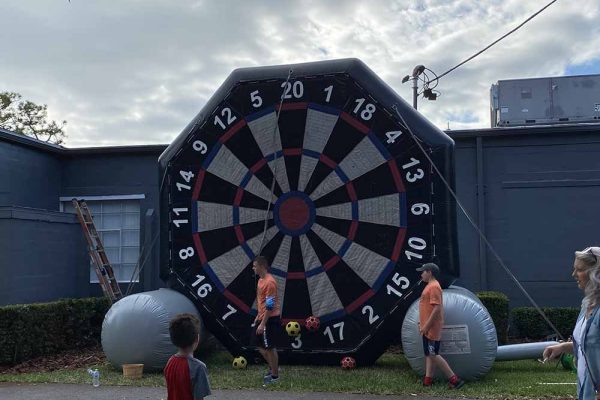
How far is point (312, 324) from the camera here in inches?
381

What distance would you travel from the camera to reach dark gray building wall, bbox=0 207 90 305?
39.4ft

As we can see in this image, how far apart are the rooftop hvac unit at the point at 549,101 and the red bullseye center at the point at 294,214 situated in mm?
7908

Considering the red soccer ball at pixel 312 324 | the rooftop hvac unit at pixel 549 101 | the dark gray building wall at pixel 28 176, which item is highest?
the rooftop hvac unit at pixel 549 101

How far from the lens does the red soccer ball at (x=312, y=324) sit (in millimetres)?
9688

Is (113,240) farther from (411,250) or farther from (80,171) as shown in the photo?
(411,250)

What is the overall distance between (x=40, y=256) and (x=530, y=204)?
9478mm

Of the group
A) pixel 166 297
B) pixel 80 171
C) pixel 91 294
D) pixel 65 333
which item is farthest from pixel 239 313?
pixel 80 171

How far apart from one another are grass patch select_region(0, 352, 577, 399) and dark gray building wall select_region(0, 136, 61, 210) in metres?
5.19

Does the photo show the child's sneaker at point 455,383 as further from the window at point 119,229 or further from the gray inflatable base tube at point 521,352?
the window at point 119,229

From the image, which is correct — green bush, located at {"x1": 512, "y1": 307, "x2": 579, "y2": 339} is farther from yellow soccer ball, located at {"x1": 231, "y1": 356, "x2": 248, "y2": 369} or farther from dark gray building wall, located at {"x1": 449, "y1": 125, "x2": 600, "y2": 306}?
yellow soccer ball, located at {"x1": 231, "y1": 356, "x2": 248, "y2": 369}

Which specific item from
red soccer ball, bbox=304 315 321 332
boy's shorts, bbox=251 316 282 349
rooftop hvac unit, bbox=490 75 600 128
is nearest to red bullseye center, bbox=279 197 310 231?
red soccer ball, bbox=304 315 321 332

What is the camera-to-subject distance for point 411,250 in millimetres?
9484

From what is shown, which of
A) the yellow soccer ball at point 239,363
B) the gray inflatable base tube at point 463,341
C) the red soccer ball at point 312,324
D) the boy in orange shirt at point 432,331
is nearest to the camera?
the boy in orange shirt at point 432,331

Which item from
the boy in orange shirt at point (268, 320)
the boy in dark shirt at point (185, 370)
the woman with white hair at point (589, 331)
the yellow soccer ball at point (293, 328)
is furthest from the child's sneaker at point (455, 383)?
the boy in dark shirt at point (185, 370)
